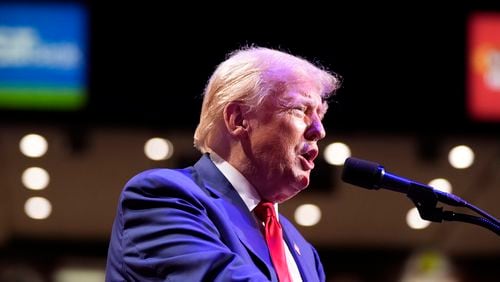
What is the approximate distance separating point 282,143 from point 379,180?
0.37 metres

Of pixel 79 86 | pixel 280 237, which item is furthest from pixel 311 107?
pixel 79 86

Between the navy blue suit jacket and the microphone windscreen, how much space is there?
270 millimetres

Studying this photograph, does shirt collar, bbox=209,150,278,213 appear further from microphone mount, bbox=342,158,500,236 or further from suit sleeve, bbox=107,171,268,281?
microphone mount, bbox=342,158,500,236

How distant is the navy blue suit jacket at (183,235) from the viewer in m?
1.79

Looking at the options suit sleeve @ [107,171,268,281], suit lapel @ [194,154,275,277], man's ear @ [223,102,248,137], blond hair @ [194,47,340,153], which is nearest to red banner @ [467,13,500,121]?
blond hair @ [194,47,340,153]

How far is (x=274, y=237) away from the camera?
222 cm

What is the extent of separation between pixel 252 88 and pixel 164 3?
3.90 meters

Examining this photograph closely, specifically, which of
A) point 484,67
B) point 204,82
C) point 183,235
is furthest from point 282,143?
point 484,67

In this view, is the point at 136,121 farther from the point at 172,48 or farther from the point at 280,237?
the point at 280,237

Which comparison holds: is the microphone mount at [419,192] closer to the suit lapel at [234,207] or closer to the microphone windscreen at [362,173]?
the microphone windscreen at [362,173]

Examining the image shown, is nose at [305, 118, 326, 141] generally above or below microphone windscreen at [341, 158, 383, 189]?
above

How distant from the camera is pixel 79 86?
578 cm

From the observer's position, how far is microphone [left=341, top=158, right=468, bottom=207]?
2010 mm

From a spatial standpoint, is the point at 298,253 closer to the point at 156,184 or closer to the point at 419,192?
the point at 419,192
